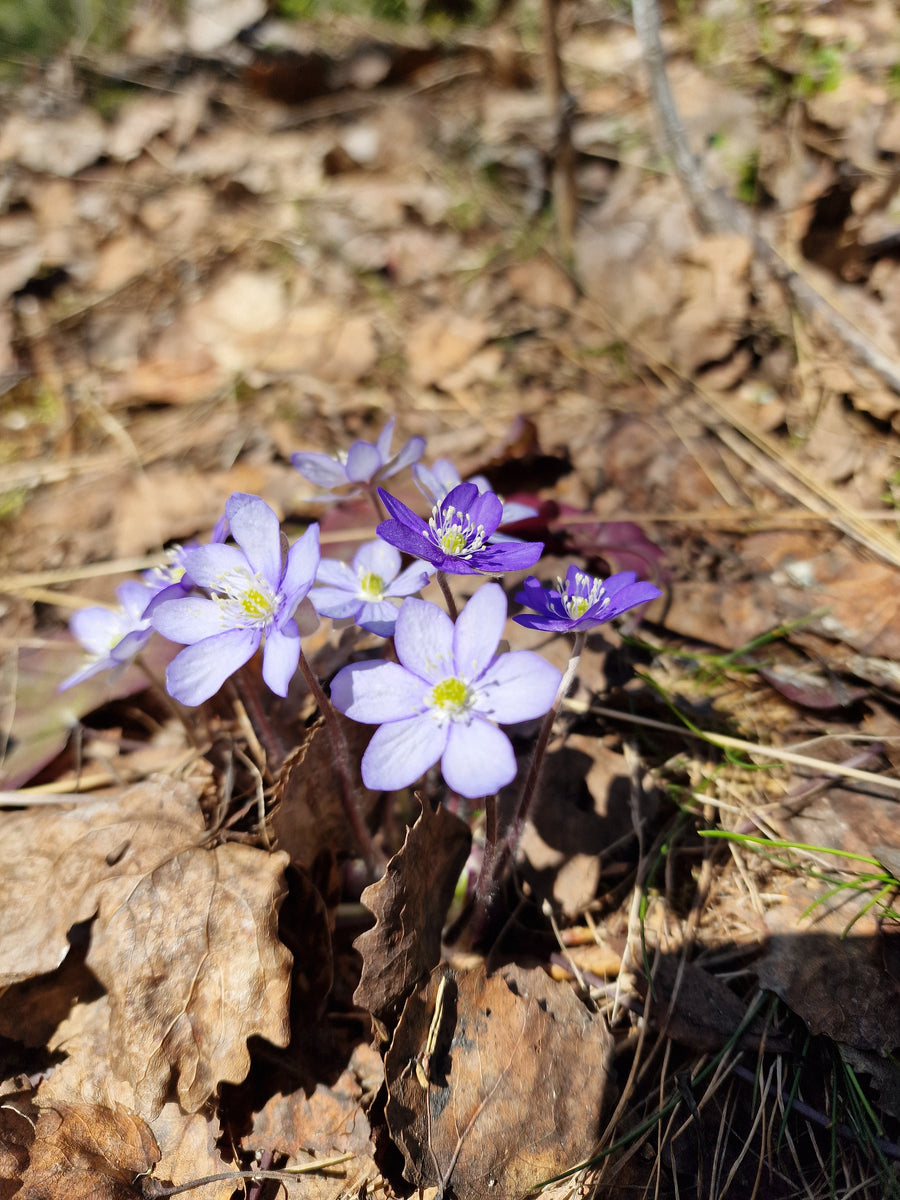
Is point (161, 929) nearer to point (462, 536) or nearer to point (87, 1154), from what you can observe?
point (87, 1154)

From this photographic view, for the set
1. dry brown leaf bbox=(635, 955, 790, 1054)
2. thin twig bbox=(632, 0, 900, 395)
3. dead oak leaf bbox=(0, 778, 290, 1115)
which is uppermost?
thin twig bbox=(632, 0, 900, 395)

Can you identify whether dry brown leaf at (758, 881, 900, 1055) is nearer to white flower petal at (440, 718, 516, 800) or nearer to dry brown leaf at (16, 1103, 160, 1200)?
white flower petal at (440, 718, 516, 800)

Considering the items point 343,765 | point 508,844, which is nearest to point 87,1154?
point 343,765

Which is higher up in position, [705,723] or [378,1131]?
[705,723]

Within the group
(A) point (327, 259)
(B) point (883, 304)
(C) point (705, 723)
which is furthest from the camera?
(A) point (327, 259)

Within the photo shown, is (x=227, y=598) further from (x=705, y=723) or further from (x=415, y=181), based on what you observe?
(x=415, y=181)

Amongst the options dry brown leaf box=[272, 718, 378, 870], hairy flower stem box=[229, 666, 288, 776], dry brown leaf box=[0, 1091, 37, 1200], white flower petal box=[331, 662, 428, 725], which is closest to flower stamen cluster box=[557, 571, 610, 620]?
white flower petal box=[331, 662, 428, 725]

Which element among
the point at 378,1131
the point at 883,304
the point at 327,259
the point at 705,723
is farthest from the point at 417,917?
the point at 327,259

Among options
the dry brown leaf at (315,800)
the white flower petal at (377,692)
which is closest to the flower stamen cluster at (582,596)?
the white flower petal at (377,692)
